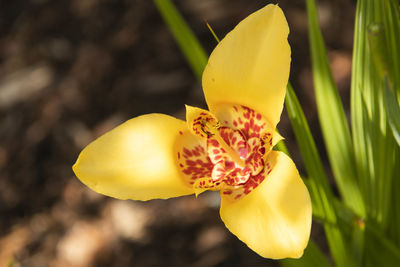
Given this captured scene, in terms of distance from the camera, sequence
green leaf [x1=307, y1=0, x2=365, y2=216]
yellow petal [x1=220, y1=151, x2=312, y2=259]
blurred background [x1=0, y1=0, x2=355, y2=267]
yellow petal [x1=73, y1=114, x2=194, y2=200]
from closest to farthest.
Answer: yellow petal [x1=220, y1=151, x2=312, y2=259]
yellow petal [x1=73, y1=114, x2=194, y2=200]
green leaf [x1=307, y1=0, x2=365, y2=216]
blurred background [x1=0, y1=0, x2=355, y2=267]

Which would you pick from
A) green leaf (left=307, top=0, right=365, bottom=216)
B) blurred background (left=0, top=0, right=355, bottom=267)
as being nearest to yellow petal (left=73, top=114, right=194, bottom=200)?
green leaf (left=307, top=0, right=365, bottom=216)

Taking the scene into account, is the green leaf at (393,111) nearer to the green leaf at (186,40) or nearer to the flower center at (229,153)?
the flower center at (229,153)

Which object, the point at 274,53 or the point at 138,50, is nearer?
the point at 274,53

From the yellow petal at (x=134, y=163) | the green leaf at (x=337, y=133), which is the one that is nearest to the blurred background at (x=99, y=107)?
the green leaf at (x=337, y=133)

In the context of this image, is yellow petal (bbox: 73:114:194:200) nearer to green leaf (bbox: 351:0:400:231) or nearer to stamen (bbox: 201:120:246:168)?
stamen (bbox: 201:120:246:168)

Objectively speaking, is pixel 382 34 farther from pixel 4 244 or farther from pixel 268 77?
pixel 4 244

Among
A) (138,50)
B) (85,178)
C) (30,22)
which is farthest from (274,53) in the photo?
(30,22)
